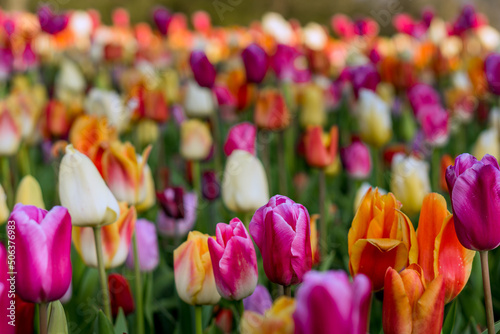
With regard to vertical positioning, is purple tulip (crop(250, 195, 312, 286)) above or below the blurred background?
below

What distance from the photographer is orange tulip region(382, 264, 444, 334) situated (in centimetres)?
75

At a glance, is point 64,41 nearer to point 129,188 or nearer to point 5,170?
point 5,170

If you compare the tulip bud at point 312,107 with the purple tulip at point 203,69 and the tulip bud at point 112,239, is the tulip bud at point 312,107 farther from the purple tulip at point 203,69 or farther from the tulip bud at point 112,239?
the tulip bud at point 112,239

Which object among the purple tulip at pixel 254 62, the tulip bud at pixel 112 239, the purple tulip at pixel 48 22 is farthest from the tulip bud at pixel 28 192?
the purple tulip at pixel 48 22

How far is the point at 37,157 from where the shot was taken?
9.57ft

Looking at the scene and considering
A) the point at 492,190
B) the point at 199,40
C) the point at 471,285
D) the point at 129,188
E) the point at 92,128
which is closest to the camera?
the point at 492,190

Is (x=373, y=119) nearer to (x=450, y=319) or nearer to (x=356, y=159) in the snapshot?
(x=356, y=159)

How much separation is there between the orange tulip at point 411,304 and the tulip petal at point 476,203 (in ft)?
0.31

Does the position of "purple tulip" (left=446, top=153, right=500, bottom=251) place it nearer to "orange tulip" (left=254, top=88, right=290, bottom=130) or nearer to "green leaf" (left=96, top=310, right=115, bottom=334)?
"green leaf" (left=96, top=310, right=115, bottom=334)

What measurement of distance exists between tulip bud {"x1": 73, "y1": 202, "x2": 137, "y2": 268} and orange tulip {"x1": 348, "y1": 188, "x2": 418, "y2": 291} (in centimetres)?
49

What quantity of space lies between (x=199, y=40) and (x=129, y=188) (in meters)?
3.67

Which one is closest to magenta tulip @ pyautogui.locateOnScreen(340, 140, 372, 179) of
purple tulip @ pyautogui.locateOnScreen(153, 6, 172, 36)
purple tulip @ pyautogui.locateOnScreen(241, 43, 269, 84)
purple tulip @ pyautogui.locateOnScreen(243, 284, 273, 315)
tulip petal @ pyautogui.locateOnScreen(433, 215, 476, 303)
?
purple tulip @ pyautogui.locateOnScreen(241, 43, 269, 84)

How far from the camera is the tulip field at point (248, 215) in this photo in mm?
818

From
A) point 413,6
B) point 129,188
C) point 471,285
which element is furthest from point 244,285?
point 413,6
